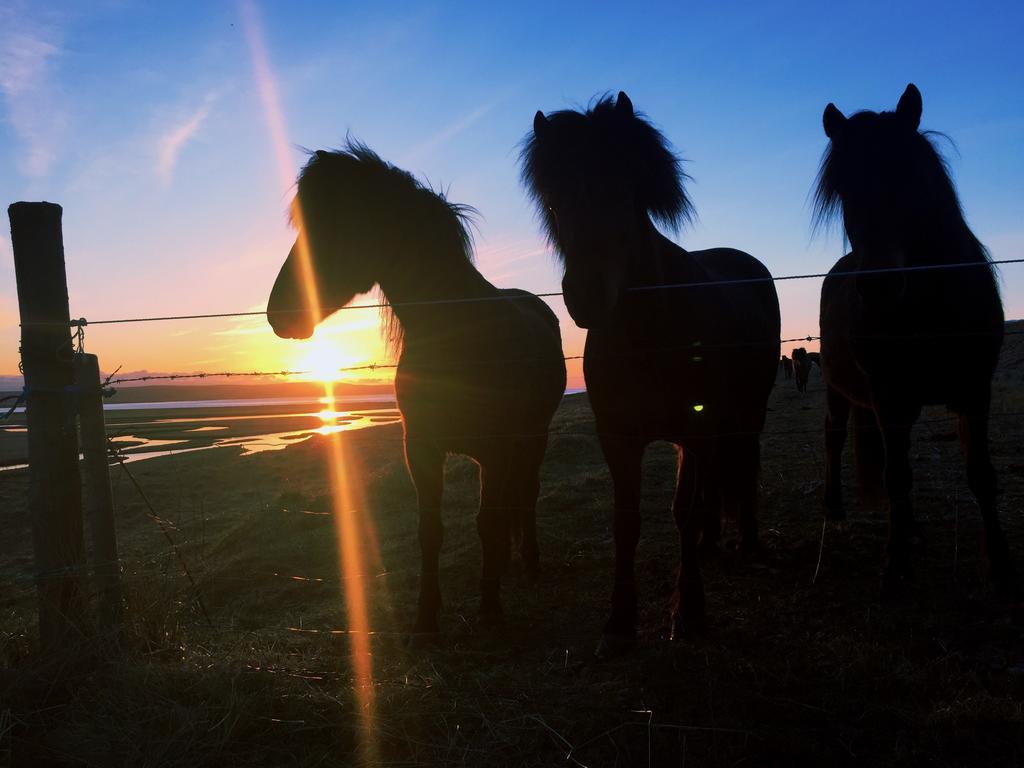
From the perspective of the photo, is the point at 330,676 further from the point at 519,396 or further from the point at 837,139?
the point at 837,139

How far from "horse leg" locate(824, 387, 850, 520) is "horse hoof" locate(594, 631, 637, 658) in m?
2.78

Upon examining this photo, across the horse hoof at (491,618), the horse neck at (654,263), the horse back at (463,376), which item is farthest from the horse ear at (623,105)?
the horse hoof at (491,618)

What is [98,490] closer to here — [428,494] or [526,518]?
[428,494]

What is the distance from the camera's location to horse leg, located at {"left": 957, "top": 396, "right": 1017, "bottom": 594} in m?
3.39

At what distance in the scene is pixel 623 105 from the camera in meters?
3.04

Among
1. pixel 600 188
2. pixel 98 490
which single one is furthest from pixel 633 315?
pixel 98 490

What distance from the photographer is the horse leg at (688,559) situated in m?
3.21

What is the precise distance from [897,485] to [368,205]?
11.2 feet

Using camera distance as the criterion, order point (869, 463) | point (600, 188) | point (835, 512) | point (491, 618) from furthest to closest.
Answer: point (835, 512) → point (869, 463) → point (491, 618) → point (600, 188)

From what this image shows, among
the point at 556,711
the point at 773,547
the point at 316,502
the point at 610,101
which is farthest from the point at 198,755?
the point at 316,502

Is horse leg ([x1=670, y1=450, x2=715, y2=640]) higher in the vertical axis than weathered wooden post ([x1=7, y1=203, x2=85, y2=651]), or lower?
lower

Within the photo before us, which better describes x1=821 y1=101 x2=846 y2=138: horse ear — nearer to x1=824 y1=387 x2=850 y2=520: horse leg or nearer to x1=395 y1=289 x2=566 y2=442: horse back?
x1=395 y1=289 x2=566 y2=442: horse back

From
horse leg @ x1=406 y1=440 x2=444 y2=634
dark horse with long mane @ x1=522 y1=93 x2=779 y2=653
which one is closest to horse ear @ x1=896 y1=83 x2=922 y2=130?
dark horse with long mane @ x1=522 y1=93 x2=779 y2=653

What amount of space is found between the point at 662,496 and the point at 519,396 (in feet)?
10.2
